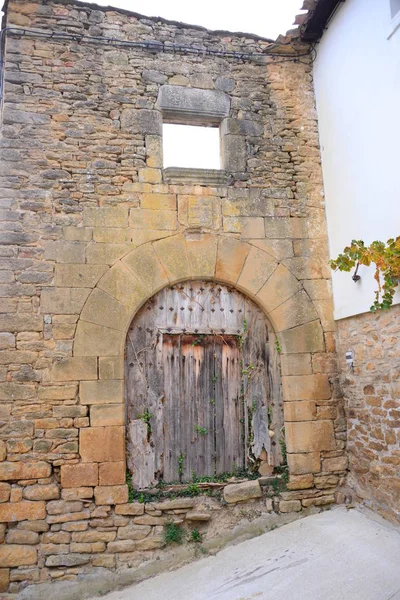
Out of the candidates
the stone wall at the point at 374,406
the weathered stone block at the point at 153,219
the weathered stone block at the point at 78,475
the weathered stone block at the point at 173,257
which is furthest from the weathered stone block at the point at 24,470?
the stone wall at the point at 374,406

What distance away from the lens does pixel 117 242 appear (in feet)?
15.1

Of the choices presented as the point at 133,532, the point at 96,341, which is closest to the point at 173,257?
the point at 96,341

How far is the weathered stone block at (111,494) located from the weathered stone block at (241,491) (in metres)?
0.95

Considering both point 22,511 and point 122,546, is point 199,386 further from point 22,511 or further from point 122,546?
point 22,511

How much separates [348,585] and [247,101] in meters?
4.61

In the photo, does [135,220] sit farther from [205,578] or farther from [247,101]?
[205,578]

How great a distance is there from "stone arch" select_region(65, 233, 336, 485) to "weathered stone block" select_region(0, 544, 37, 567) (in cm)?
80

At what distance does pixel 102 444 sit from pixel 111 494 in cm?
43

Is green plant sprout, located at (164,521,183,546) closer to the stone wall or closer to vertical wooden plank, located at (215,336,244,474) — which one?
vertical wooden plank, located at (215,336,244,474)

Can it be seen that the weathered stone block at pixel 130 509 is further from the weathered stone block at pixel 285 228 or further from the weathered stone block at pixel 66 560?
the weathered stone block at pixel 285 228

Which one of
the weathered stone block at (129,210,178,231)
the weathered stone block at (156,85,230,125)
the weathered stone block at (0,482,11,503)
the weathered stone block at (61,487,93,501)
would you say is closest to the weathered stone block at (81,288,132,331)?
the weathered stone block at (129,210,178,231)

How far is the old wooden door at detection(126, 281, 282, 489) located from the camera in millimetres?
4547

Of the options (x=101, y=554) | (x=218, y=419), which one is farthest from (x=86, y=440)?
(x=218, y=419)

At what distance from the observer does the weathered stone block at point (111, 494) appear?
4137 millimetres
